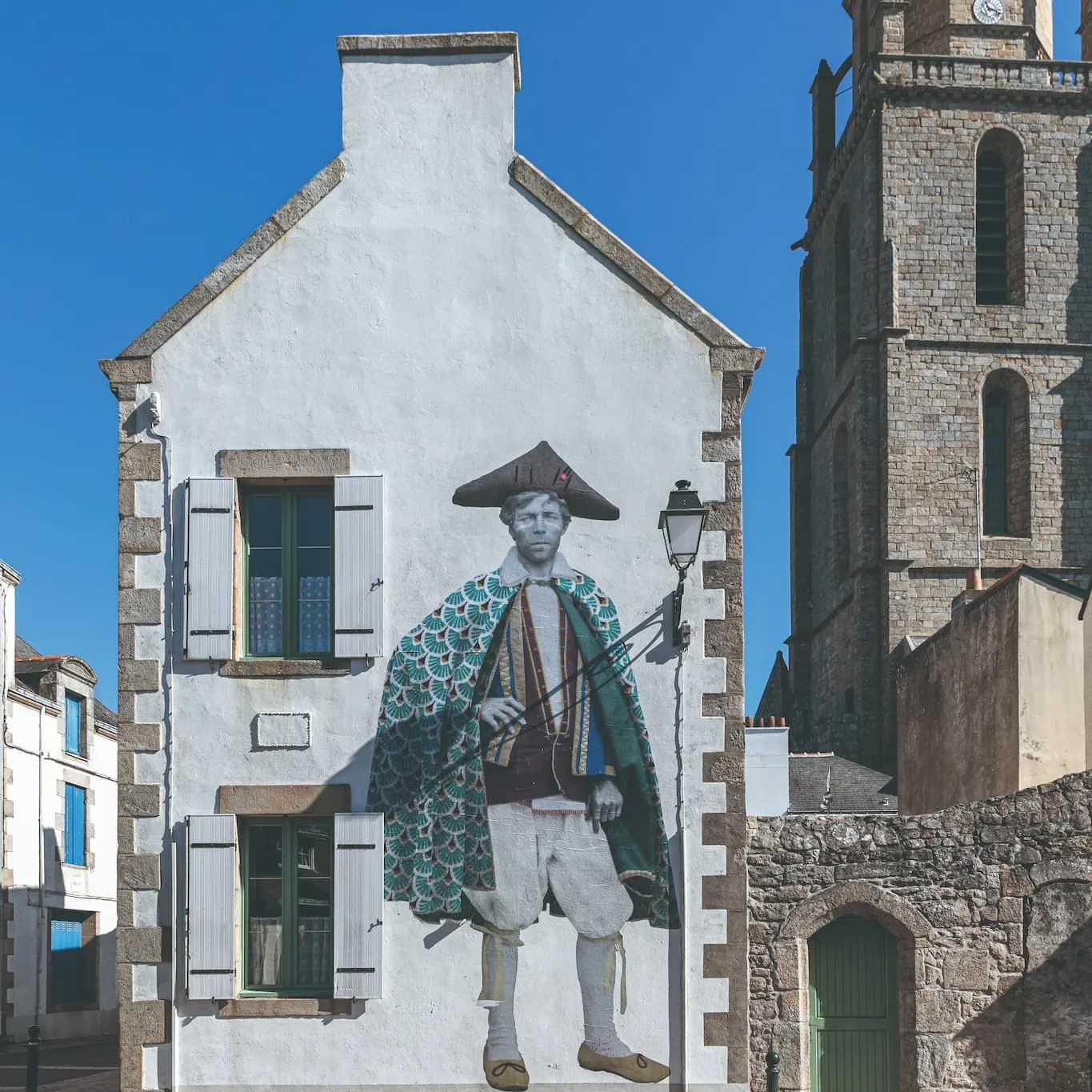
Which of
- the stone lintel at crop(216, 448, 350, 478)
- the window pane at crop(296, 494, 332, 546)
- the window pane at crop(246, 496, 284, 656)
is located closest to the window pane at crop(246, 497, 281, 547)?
the window pane at crop(246, 496, 284, 656)

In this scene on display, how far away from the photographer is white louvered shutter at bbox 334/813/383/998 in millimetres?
11039

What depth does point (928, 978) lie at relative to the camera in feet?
37.9

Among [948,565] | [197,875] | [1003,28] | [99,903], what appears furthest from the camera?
[1003,28]

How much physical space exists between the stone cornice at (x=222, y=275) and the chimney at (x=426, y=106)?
307 mm

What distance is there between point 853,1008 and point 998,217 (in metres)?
31.6

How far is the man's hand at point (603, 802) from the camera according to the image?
1125 centimetres

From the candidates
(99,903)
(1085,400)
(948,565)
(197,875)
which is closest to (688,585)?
(197,875)

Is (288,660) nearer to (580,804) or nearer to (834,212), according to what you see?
(580,804)

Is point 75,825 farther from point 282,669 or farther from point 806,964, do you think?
point 806,964

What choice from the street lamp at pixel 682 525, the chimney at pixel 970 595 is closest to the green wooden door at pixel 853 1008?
the street lamp at pixel 682 525

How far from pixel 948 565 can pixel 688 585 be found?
27300 millimetres

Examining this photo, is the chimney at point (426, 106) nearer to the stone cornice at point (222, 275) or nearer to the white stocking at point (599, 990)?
the stone cornice at point (222, 275)

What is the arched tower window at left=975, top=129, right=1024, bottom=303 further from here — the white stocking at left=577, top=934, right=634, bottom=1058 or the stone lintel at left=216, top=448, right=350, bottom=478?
the white stocking at left=577, top=934, right=634, bottom=1058

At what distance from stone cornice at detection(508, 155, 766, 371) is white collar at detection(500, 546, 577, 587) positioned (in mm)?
1734
